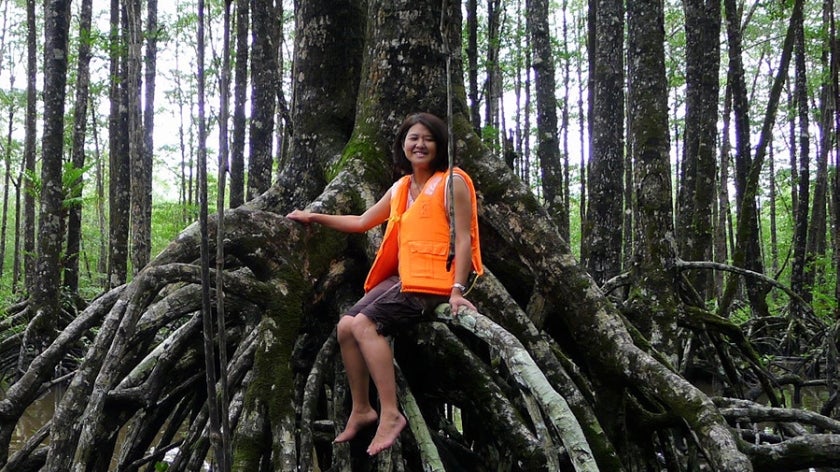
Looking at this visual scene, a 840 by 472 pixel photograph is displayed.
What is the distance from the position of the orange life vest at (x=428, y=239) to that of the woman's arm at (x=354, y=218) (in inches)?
9.1

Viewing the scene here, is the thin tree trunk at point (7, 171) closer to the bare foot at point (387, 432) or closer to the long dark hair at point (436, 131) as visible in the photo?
the long dark hair at point (436, 131)

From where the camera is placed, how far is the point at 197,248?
337 cm

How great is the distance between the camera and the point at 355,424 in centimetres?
323

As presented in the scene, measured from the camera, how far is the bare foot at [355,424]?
322 cm

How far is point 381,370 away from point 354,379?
0.60ft

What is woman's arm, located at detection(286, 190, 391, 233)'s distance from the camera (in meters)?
3.48

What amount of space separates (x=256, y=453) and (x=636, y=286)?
316 centimetres

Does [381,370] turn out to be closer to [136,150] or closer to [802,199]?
[802,199]

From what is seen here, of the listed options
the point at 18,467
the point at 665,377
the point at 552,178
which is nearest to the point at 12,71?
the point at 552,178

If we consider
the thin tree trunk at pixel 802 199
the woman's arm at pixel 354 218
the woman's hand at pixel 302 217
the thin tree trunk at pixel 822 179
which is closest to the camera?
the woman's arm at pixel 354 218

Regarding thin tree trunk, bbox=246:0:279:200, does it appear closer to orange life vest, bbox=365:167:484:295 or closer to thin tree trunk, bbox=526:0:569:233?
thin tree trunk, bbox=526:0:569:233

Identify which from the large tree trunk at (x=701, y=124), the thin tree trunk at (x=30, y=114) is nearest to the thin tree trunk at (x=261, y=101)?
the large tree trunk at (x=701, y=124)

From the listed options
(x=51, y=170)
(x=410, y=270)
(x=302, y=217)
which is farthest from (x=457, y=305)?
(x=51, y=170)

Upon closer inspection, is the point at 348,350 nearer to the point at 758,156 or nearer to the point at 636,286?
the point at 636,286
